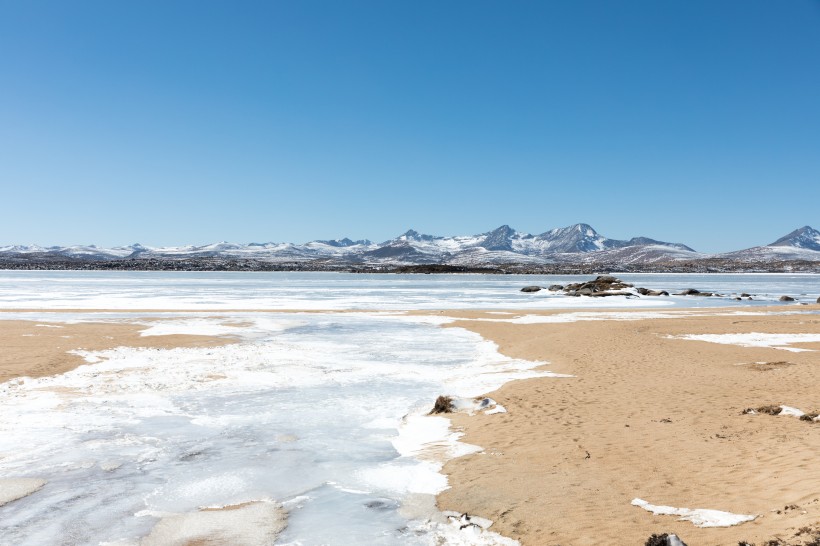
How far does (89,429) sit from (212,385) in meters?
4.63

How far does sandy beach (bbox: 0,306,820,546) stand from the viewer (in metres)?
6.79

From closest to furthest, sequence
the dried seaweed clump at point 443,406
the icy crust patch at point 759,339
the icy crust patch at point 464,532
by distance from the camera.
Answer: the icy crust patch at point 464,532, the dried seaweed clump at point 443,406, the icy crust patch at point 759,339

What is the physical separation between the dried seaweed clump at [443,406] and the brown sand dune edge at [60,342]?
487 inches

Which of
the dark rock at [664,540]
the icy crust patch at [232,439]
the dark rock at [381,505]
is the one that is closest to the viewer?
the dark rock at [664,540]

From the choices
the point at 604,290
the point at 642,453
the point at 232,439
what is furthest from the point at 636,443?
the point at 604,290

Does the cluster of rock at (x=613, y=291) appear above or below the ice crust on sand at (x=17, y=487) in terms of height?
above

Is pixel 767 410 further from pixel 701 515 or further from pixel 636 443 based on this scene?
pixel 701 515

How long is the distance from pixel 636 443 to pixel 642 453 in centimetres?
60

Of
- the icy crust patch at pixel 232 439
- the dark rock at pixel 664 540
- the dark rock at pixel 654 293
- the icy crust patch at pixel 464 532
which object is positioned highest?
the dark rock at pixel 664 540

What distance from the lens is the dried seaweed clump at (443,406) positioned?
1298cm

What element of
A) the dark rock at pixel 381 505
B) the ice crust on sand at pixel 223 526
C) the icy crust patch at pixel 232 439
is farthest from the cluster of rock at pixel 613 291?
the ice crust on sand at pixel 223 526

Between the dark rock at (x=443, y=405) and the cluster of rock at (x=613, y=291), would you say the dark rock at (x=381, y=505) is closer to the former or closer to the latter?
the dark rock at (x=443, y=405)

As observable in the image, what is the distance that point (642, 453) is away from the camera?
9.55m

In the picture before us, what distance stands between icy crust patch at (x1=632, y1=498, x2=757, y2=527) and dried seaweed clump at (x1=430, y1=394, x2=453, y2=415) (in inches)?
234
